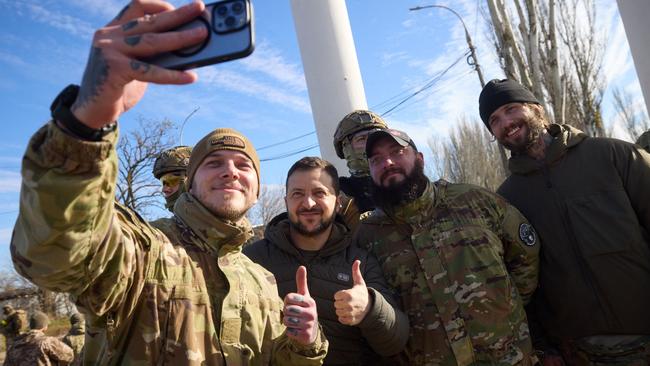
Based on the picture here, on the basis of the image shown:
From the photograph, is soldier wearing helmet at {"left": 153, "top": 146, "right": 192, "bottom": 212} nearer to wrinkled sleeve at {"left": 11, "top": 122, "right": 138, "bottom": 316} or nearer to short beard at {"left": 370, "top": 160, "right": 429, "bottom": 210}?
short beard at {"left": 370, "top": 160, "right": 429, "bottom": 210}

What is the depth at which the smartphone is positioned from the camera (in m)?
1.13

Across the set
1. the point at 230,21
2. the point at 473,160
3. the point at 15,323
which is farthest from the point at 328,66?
the point at 473,160

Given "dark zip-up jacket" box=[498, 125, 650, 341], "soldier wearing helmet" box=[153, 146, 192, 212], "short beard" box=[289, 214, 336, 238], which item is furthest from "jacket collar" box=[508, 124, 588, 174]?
"soldier wearing helmet" box=[153, 146, 192, 212]

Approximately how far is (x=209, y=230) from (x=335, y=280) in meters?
0.95

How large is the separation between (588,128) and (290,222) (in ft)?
36.5

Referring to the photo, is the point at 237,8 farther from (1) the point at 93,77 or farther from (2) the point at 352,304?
(2) the point at 352,304

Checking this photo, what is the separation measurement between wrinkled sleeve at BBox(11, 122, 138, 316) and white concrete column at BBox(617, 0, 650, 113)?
537cm

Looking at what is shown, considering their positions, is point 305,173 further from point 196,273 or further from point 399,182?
point 196,273

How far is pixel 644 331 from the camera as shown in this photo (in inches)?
108

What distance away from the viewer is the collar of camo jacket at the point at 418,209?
2846 mm

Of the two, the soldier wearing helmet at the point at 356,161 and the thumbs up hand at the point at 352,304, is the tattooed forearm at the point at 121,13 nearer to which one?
the thumbs up hand at the point at 352,304

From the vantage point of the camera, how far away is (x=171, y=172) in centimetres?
482

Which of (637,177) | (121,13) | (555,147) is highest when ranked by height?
(121,13)

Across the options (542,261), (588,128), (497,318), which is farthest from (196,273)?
(588,128)
